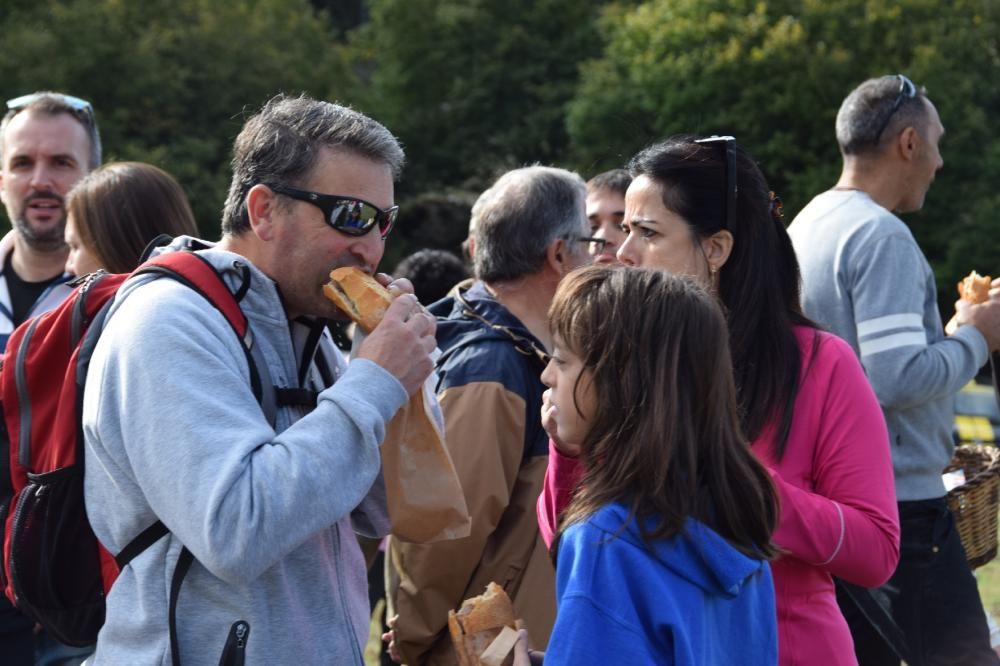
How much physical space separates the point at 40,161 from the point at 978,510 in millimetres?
3821

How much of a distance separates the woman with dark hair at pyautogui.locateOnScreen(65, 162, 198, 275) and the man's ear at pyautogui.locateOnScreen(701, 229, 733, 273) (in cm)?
169

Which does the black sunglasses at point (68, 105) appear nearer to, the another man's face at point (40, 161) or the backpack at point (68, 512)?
the another man's face at point (40, 161)

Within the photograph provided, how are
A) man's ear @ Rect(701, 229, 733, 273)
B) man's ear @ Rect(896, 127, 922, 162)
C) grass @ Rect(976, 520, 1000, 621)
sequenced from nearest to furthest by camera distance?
→ man's ear @ Rect(701, 229, 733, 273) < man's ear @ Rect(896, 127, 922, 162) < grass @ Rect(976, 520, 1000, 621)

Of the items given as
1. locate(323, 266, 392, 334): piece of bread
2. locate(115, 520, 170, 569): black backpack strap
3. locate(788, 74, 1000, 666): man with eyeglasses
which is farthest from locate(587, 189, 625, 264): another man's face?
locate(115, 520, 170, 569): black backpack strap

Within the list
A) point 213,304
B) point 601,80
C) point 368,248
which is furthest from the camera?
point 601,80

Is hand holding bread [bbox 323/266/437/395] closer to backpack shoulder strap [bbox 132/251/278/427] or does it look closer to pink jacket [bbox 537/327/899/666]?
backpack shoulder strap [bbox 132/251/278/427]

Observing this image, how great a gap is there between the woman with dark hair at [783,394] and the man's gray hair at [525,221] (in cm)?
87

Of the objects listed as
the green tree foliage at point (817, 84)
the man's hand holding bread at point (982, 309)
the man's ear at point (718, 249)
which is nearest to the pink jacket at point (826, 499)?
the man's ear at point (718, 249)

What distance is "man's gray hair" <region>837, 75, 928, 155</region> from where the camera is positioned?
4656 mm

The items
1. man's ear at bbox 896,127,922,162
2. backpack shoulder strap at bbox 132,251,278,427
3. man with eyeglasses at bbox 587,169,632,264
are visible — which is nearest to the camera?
backpack shoulder strap at bbox 132,251,278,427

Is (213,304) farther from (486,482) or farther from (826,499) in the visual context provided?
(826,499)

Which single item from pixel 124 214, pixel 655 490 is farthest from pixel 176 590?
pixel 124 214

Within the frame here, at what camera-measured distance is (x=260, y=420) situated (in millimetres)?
2396

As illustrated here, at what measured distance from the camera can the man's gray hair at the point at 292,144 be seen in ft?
8.78
